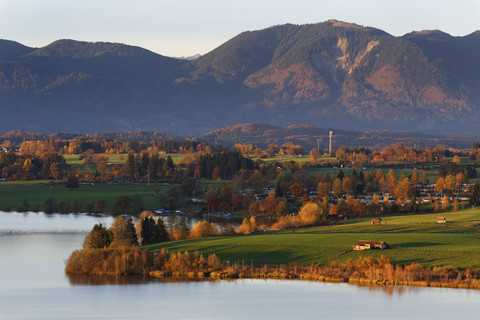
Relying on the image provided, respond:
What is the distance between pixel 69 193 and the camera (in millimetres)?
139250

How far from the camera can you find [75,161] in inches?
7569

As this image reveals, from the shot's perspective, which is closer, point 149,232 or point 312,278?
point 312,278

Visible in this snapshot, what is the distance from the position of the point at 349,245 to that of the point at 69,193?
7328 cm

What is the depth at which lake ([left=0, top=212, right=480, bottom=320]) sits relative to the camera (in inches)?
2211

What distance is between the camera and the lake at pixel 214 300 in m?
56.2

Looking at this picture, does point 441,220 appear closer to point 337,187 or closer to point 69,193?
point 337,187

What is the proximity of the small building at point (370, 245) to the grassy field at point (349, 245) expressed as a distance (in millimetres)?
697

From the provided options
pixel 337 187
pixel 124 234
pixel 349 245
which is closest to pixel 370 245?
pixel 349 245

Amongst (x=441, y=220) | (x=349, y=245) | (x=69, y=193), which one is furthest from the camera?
(x=69, y=193)

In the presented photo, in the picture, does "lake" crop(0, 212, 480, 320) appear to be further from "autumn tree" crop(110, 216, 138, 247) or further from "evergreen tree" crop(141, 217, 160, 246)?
"evergreen tree" crop(141, 217, 160, 246)

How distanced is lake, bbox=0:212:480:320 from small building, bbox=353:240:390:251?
8554 mm

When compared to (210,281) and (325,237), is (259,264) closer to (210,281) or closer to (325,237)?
(210,281)

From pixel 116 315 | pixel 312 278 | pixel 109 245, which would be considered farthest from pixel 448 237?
pixel 116 315

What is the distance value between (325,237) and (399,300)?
21391 millimetres
